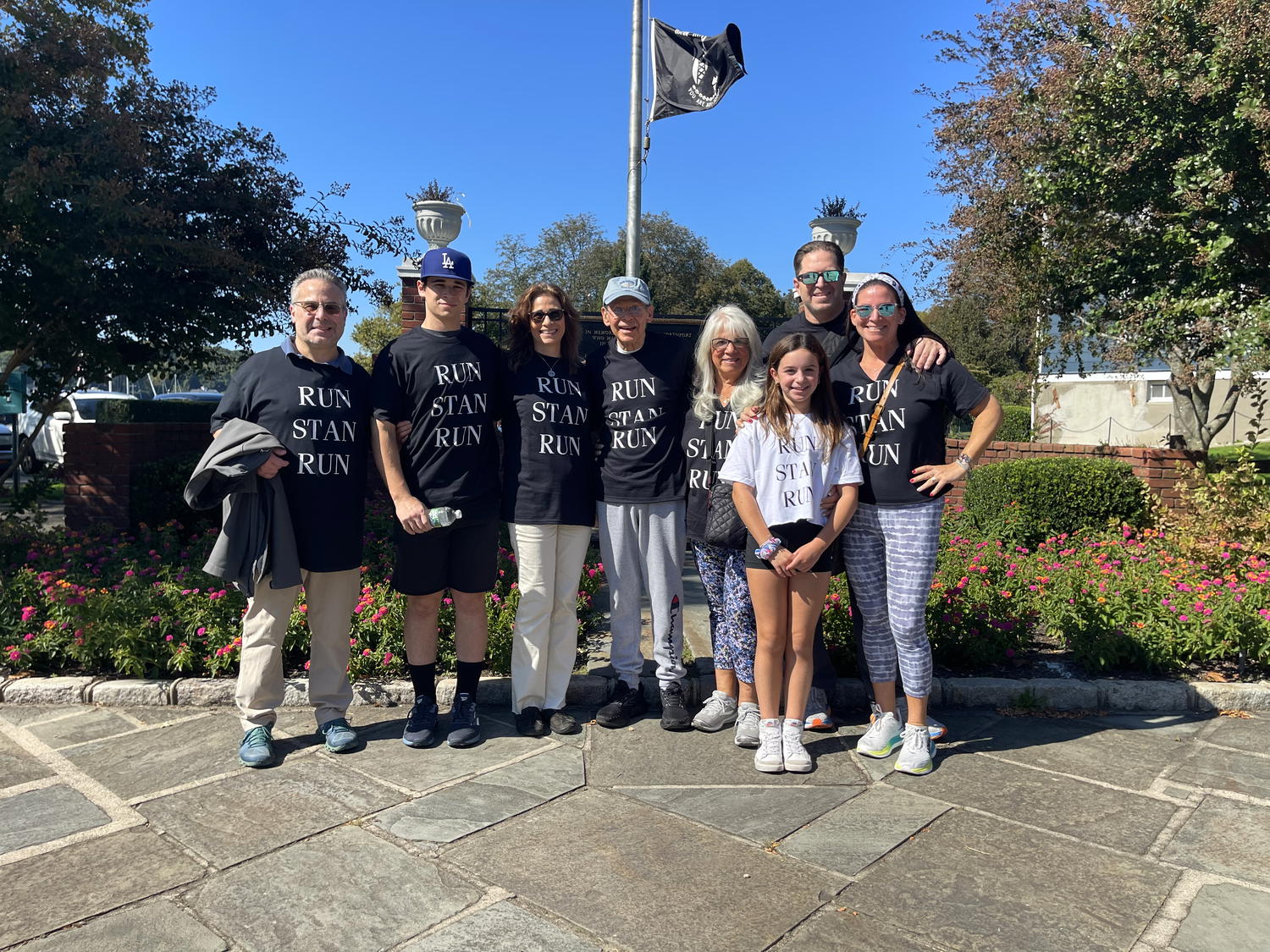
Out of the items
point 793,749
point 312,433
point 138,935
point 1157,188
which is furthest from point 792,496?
point 1157,188

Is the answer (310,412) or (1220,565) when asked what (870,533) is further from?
(1220,565)

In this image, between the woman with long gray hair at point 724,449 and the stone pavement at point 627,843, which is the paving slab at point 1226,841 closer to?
the stone pavement at point 627,843

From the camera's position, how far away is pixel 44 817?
307 centimetres

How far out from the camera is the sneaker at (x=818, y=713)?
389 centimetres

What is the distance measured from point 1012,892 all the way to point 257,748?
2.82m

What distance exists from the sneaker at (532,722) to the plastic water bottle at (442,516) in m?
0.97

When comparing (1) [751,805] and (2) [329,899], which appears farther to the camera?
(1) [751,805]

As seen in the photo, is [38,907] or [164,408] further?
[164,408]

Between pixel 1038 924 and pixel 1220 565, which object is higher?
pixel 1220 565

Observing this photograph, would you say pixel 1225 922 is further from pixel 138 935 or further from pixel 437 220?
pixel 437 220

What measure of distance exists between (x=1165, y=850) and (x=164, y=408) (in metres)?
20.2

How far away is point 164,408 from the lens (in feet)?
62.1

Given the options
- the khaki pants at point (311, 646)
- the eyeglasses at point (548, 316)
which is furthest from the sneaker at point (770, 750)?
the eyeglasses at point (548, 316)

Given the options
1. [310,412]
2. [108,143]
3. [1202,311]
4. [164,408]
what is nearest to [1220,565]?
[1202,311]
